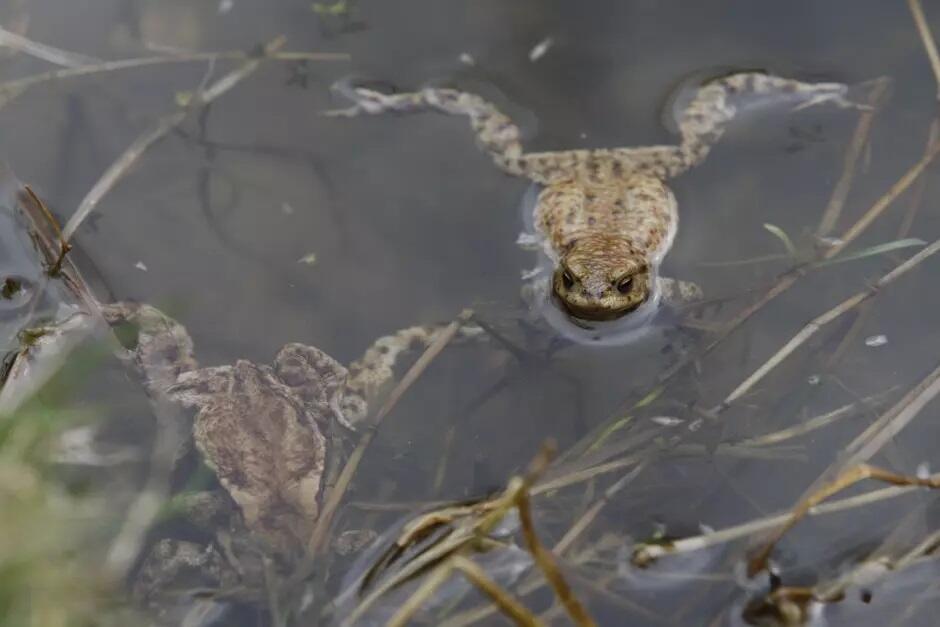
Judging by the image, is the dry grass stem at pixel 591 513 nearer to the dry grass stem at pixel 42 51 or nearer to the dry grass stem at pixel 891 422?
the dry grass stem at pixel 891 422

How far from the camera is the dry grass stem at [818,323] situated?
178 inches

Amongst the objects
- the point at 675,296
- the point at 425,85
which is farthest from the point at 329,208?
the point at 675,296

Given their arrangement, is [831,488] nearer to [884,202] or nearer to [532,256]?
[884,202]

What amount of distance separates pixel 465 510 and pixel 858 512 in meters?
1.46

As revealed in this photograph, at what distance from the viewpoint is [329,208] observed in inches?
211

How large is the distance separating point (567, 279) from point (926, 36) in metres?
2.28

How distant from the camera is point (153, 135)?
5.52 meters

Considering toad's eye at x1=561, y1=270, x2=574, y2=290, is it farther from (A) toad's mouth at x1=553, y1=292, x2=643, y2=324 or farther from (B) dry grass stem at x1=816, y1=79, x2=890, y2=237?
(B) dry grass stem at x1=816, y1=79, x2=890, y2=237

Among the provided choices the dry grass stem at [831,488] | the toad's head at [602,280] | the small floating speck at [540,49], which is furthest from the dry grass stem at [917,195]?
the small floating speck at [540,49]

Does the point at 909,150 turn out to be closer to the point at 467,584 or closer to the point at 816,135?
the point at 816,135

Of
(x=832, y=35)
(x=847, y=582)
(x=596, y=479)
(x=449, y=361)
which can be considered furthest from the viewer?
(x=832, y=35)

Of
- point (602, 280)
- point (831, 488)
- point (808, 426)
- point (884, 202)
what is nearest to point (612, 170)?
point (602, 280)

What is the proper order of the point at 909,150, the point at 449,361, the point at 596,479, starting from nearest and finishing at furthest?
the point at 596,479, the point at 449,361, the point at 909,150

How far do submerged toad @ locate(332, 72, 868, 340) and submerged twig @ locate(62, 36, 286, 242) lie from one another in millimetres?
555
